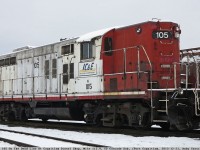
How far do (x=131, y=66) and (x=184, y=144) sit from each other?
4655 mm

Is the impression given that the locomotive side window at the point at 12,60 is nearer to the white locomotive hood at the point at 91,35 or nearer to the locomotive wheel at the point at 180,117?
the white locomotive hood at the point at 91,35

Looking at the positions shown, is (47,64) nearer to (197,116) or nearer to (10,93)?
(10,93)

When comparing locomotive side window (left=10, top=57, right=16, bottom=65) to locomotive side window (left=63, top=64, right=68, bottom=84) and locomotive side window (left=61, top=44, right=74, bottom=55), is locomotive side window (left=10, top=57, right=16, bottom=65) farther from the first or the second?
locomotive side window (left=63, top=64, right=68, bottom=84)

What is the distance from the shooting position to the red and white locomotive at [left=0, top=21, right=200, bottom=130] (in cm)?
1187

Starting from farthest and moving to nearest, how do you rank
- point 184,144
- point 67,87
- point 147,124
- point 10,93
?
1. point 10,93
2. point 67,87
3. point 147,124
4. point 184,144

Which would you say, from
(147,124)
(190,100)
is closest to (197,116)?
(190,100)

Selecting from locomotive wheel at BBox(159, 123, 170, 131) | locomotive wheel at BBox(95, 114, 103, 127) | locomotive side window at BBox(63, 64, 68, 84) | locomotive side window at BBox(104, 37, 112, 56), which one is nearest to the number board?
locomotive side window at BBox(104, 37, 112, 56)

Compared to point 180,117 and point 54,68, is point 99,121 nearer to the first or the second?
point 54,68

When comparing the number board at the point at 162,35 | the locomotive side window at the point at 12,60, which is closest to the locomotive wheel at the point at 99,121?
the number board at the point at 162,35

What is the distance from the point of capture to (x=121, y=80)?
1320cm

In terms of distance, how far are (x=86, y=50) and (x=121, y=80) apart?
2360mm

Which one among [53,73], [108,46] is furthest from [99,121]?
[53,73]

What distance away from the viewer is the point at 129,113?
12.9 meters

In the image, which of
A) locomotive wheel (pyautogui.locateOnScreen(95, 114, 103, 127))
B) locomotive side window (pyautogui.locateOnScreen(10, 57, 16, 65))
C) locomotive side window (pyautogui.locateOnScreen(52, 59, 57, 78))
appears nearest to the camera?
locomotive wheel (pyautogui.locateOnScreen(95, 114, 103, 127))
